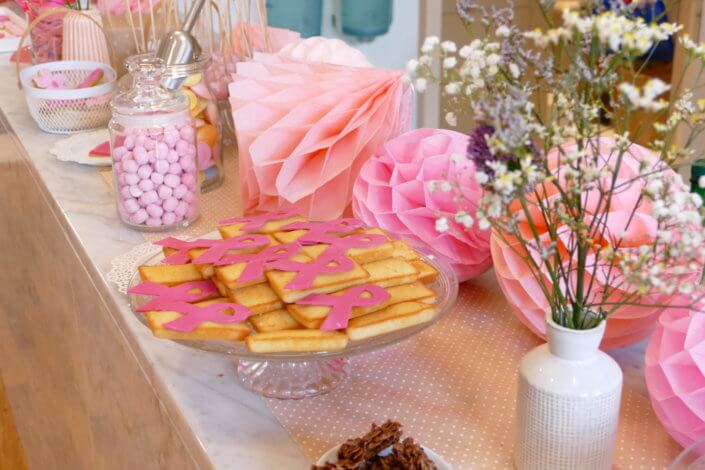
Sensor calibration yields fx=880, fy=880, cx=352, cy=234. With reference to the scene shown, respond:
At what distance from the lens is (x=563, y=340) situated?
2.00 ft

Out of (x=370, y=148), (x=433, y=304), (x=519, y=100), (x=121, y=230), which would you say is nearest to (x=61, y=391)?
(x=121, y=230)

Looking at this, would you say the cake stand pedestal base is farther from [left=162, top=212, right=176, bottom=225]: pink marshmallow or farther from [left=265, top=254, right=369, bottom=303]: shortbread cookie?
[left=162, top=212, right=176, bottom=225]: pink marshmallow

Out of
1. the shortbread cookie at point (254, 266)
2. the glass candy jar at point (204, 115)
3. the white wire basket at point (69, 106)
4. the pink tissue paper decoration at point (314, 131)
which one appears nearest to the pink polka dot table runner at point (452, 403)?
the shortbread cookie at point (254, 266)

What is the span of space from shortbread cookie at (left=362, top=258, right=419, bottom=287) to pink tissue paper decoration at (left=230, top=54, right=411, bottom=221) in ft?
0.81

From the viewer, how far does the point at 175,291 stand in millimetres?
795

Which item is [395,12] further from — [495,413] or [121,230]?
[495,413]

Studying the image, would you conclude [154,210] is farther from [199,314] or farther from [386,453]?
[386,453]

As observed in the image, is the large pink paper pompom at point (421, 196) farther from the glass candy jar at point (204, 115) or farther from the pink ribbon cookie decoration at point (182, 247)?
the glass candy jar at point (204, 115)

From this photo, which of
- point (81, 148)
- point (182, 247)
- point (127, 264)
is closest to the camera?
point (182, 247)

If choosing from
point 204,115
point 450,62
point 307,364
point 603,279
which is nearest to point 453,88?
point 450,62

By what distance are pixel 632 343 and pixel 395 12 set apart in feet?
8.26

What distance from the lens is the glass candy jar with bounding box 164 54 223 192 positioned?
4.12ft

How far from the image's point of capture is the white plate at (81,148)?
1.36 meters

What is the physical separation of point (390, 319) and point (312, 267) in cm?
9
